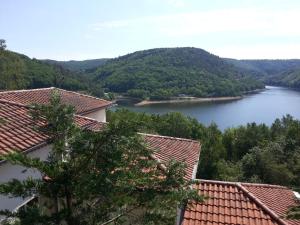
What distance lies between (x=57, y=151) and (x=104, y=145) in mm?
639

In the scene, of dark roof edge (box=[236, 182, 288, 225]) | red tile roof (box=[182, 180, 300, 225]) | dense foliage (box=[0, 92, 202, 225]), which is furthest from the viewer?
dark roof edge (box=[236, 182, 288, 225])

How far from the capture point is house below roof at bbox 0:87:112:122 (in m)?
15.5

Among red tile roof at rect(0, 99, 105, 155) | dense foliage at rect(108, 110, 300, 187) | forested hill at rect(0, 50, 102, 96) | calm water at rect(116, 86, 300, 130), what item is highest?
red tile roof at rect(0, 99, 105, 155)

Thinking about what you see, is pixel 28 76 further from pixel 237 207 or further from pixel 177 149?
pixel 237 207

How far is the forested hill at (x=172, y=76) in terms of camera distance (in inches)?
5197

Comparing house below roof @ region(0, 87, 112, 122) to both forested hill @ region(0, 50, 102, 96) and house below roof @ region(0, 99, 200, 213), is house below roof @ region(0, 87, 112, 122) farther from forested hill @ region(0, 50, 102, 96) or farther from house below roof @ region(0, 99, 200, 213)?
forested hill @ region(0, 50, 102, 96)

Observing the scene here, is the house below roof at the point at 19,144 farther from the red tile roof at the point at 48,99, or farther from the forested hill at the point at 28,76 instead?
the forested hill at the point at 28,76

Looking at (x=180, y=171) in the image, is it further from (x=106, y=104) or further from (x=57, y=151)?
(x=106, y=104)

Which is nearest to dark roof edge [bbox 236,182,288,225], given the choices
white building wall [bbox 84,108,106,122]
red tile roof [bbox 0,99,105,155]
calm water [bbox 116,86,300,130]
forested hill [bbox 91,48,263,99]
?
red tile roof [bbox 0,99,105,155]

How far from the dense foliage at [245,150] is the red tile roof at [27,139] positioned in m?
3.97

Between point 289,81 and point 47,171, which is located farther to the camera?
point 289,81

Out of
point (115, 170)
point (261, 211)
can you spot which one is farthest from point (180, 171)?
point (261, 211)

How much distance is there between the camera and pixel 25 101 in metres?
15.5

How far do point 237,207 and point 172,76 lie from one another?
13985 cm
